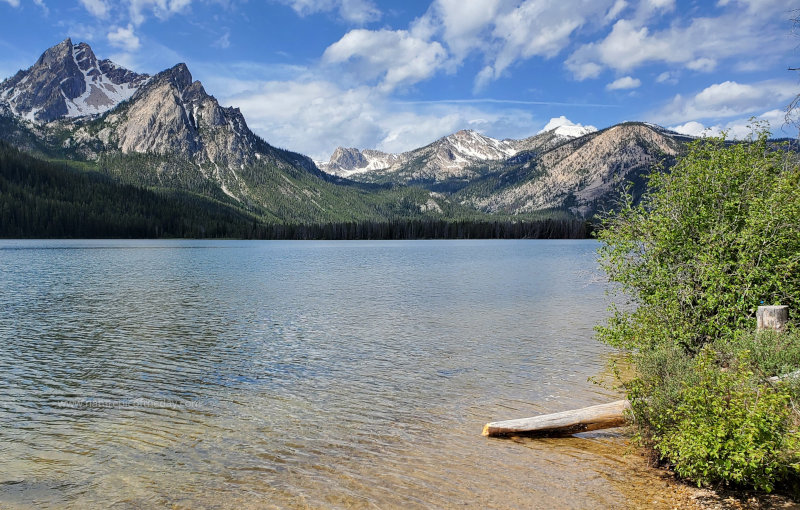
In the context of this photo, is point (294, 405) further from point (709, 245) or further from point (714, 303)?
point (709, 245)

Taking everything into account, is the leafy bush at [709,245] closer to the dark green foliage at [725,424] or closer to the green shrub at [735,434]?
the dark green foliage at [725,424]

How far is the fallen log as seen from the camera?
13391mm

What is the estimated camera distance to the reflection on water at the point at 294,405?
10906 mm

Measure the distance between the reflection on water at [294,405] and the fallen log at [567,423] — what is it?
0.33m

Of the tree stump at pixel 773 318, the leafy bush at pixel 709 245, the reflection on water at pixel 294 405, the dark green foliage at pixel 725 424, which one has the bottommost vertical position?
the reflection on water at pixel 294 405

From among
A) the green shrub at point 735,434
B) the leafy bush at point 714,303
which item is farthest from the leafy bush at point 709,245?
the green shrub at point 735,434

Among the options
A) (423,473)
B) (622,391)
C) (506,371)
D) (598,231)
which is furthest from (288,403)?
(598,231)

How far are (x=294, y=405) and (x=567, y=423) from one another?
875cm

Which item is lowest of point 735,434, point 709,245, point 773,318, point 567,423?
point 567,423

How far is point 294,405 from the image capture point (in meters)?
16.9

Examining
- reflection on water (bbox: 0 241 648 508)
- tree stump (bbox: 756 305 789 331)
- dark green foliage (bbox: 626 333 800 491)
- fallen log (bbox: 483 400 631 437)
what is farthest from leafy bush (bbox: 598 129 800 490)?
reflection on water (bbox: 0 241 648 508)

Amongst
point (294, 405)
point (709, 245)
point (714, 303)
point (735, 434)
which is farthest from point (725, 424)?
point (294, 405)

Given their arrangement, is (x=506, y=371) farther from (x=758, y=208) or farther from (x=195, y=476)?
(x=195, y=476)

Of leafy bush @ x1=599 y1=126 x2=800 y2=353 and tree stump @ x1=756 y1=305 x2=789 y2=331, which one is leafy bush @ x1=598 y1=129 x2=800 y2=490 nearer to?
leafy bush @ x1=599 y1=126 x2=800 y2=353
